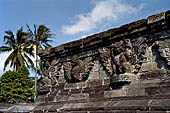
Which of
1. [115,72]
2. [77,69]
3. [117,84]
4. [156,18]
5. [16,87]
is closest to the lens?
[156,18]

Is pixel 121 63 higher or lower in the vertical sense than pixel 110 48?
lower

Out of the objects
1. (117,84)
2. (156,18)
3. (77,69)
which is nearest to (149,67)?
(117,84)

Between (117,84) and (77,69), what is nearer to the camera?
(117,84)

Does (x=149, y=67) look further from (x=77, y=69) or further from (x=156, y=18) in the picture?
(x=77, y=69)

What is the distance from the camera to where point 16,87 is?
2234 cm

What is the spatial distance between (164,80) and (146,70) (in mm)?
514

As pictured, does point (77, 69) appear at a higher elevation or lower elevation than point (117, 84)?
higher

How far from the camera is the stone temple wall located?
4672 mm

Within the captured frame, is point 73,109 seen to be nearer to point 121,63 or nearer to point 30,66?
point 121,63

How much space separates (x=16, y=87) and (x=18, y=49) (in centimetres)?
658

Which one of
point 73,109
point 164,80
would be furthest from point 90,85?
point 164,80

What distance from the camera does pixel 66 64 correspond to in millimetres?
6965

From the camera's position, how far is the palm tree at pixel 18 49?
2653cm

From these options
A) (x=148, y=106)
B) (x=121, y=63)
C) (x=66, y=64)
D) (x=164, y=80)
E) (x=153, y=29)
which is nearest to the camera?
(x=148, y=106)
